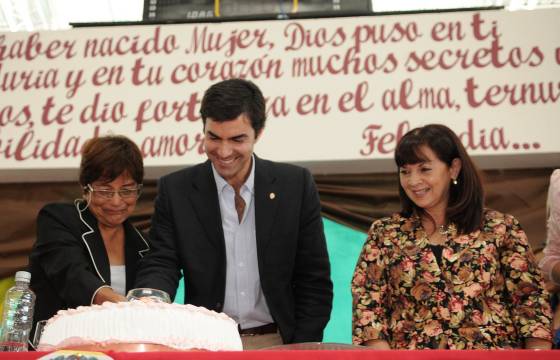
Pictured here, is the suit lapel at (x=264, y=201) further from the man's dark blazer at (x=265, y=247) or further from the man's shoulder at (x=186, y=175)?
the man's shoulder at (x=186, y=175)

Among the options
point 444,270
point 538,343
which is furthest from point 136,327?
point 538,343

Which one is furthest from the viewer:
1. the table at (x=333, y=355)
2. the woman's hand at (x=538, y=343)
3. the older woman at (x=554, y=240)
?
the older woman at (x=554, y=240)

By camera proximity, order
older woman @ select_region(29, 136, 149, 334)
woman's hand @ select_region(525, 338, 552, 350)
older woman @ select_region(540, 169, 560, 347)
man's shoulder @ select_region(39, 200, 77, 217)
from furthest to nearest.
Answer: man's shoulder @ select_region(39, 200, 77, 217)
older woman @ select_region(29, 136, 149, 334)
older woman @ select_region(540, 169, 560, 347)
woman's hand @ select_region(525, 338, 552, 350)

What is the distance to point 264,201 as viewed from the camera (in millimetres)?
2627

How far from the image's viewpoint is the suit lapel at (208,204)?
258 cm

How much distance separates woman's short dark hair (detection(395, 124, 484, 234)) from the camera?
255 centimetres

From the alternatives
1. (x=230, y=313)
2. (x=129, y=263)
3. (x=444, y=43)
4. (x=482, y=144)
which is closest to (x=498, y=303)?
(x=230, y=313)

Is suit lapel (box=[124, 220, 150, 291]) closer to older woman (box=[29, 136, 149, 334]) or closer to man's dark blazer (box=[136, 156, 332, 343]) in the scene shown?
older woman (box=[29, 136, 149, 334])

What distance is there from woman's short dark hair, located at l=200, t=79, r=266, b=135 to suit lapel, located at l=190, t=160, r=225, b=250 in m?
0.20

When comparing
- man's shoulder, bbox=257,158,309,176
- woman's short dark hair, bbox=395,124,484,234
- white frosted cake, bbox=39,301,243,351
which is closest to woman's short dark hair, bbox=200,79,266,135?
man's shoulder, bbox=257,158,309,176

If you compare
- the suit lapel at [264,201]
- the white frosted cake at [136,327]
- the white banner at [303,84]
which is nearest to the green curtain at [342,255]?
the white banner at [303,84]

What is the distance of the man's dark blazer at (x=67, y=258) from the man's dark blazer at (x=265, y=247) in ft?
0.54

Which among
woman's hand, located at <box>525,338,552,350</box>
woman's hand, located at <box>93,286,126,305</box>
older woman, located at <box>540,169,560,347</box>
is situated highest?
older woman, located at <box>540,169,560,347</box>

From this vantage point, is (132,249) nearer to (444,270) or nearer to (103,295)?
(103,295)
